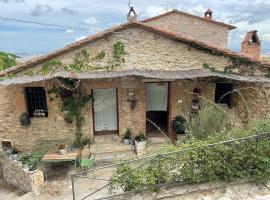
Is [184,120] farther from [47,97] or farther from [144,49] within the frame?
[47,97]

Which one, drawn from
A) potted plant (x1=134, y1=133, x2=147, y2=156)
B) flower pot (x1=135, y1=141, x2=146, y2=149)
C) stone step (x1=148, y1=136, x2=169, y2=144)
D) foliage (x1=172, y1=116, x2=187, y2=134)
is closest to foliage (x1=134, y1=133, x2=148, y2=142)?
potted plant (x1=134, y1=133, x2=147, y2=156)

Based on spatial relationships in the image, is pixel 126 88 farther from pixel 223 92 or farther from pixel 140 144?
pixel 223 92

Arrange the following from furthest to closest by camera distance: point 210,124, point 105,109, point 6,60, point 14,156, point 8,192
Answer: point 6,60
point 105,109
point 14,156
point 8,192
point 210,124

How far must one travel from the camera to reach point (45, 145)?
13.0 meters

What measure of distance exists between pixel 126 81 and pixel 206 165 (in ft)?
22.0

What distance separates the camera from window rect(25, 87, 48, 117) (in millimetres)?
12680

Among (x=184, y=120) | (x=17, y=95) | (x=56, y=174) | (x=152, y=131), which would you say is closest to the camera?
(x=56, y=174)

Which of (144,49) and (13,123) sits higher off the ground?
(144,49)

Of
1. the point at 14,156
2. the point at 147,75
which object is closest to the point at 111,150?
the point at 147,75

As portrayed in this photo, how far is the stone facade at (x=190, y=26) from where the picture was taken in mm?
22859

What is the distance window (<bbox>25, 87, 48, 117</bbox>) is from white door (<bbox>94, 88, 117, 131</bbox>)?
2.52 m

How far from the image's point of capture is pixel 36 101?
42.1ft

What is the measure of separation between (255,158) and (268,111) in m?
7.36

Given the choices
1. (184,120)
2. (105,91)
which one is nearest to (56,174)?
(105,91)
